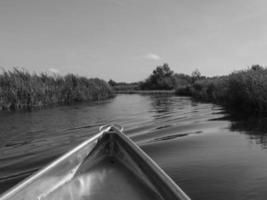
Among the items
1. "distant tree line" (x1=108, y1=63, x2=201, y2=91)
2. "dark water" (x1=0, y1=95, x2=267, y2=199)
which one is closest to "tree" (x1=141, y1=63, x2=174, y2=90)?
"distant tree line" (x1=108, y1=63, x2=201, y2=91)

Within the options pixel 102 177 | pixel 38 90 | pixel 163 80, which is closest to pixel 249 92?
pixel 102 177

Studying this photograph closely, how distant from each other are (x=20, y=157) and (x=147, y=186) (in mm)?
3748

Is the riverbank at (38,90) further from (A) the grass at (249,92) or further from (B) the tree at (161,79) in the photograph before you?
(B) the tree at (161,79)

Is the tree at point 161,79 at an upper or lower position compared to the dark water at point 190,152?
upper

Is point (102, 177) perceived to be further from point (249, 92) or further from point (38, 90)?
point (38, 90)

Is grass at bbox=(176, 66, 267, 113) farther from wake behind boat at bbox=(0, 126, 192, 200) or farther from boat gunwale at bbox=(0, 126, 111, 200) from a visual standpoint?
boat gunwale at bbox=(0, 126, 111, 200)

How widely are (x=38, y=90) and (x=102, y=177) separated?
14761mm

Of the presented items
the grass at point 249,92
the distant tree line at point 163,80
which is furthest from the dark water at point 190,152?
the distant tree line at point 163,80

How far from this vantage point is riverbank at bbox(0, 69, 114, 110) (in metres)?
14.4

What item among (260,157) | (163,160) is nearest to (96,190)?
(163,160)

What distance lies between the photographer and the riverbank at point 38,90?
1439cm

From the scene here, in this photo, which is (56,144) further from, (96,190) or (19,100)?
(19,100)

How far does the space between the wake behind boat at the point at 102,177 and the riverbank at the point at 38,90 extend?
13.2 meters

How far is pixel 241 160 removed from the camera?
428cm
